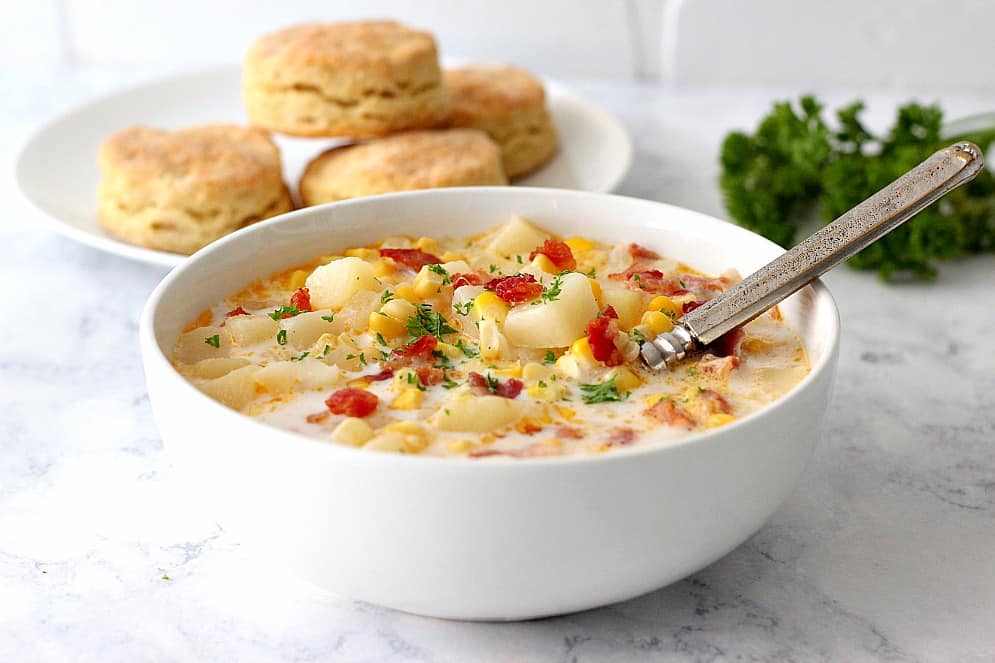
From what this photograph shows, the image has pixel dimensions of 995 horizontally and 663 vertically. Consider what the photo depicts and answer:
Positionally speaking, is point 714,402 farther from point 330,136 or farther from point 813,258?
point 330,136

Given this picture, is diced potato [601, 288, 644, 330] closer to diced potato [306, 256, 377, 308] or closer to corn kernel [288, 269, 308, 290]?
diced potato [306, 256, 377, 308]

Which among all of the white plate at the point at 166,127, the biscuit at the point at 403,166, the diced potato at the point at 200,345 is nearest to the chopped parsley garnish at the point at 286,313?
the diced potato at the point at 200,345

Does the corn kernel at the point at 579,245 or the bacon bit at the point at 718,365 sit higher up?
the bacon bit at the point at 718,365

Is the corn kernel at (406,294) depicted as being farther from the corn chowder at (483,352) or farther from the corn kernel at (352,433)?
the corn kernel at (352,433)

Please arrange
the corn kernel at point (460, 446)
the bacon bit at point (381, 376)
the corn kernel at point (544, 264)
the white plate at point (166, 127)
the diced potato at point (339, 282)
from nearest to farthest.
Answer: the corn kernel at point (460, 446)
the bacon bit at point (381, 376)
the diced potato at point (339, 282)
the corn kernel at point (544, 264)
the white plate at point (166, 127)

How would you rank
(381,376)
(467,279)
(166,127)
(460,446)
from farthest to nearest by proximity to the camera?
(166,127) → (467,279) → (381,376) → (460,446)

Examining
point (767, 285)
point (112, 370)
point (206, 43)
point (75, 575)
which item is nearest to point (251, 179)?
point (112, 370)

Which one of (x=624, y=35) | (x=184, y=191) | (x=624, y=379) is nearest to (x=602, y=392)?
(x=624, y=379)
